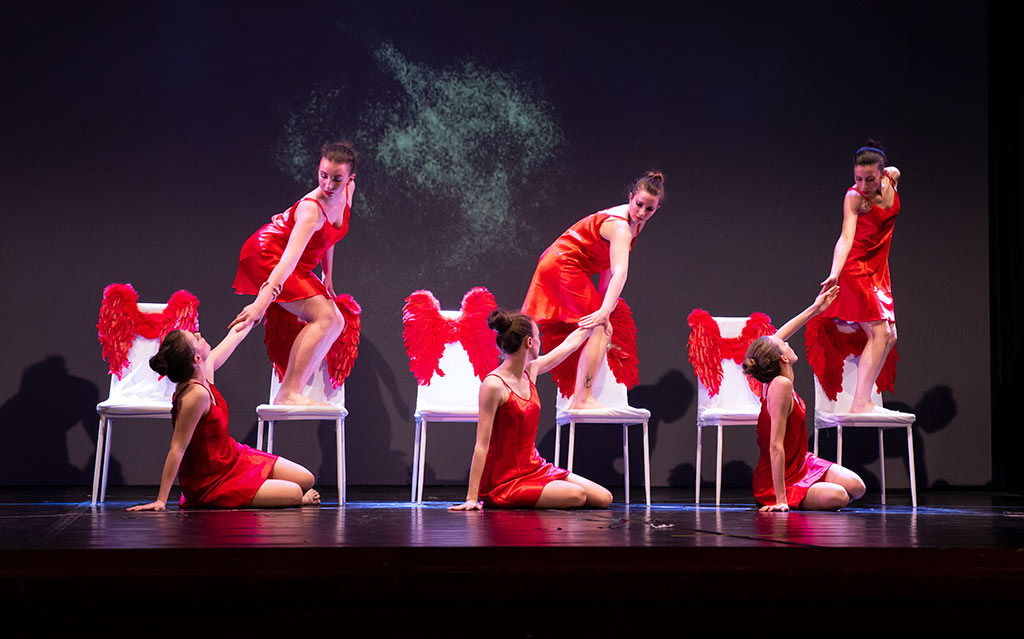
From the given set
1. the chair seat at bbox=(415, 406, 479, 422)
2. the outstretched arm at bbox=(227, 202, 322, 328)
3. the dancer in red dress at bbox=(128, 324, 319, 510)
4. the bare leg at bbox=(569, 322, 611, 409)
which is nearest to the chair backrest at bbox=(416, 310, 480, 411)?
the chair seat at bbox=(415, 406, 479, 422)

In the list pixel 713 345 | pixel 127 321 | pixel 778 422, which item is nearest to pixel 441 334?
pixel 713 345

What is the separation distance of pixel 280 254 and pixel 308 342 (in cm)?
42

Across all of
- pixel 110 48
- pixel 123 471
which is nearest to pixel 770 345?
pixel 123 471

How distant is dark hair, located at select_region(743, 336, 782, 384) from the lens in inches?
146

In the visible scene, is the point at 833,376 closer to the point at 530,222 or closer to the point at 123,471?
the point at 530,222

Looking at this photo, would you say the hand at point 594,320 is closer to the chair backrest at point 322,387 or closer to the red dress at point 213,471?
the chair backrest at point 322,387

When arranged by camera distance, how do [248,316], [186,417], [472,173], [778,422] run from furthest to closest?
[472,173] < [248,316] < [778,422] < [186,417]

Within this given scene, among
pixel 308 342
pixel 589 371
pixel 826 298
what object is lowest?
pixel 589 371

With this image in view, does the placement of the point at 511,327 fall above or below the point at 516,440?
above

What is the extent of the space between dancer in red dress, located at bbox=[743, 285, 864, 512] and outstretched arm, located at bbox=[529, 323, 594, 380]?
0.71 meters

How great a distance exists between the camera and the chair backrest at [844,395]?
4.49 meters

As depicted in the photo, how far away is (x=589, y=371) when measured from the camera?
4.15m

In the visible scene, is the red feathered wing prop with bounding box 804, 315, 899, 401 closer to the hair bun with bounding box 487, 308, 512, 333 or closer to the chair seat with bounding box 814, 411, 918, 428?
the chair seat with bounding box 814, 411, 918, 428
